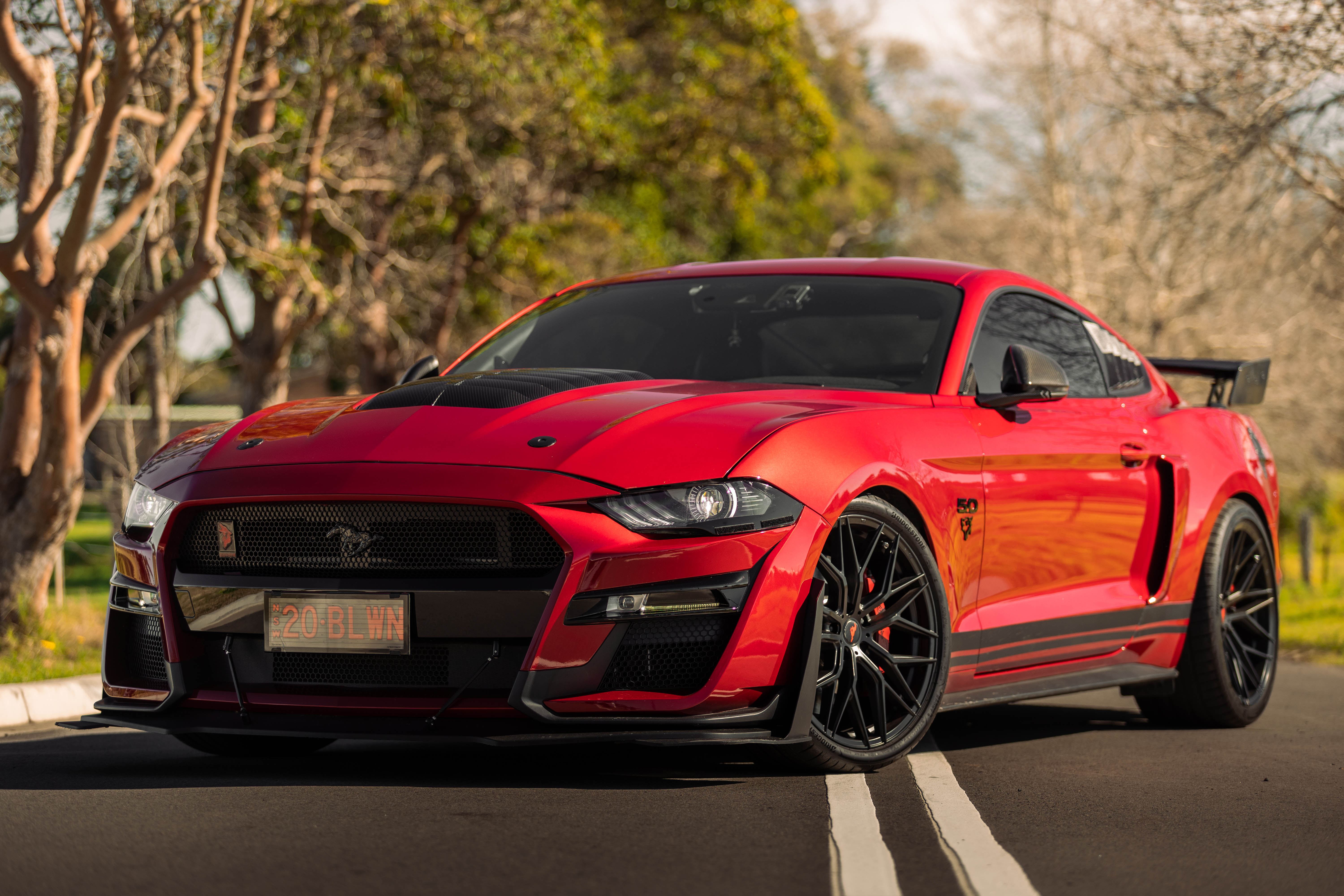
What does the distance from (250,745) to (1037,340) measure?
3.23 m

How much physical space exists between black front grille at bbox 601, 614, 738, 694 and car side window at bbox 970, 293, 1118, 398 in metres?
1.83

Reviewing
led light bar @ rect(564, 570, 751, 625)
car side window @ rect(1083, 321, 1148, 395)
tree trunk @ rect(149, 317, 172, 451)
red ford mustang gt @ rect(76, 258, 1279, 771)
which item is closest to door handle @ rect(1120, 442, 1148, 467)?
red ford mustang gt @ rect(76, 258, 1279, 771)

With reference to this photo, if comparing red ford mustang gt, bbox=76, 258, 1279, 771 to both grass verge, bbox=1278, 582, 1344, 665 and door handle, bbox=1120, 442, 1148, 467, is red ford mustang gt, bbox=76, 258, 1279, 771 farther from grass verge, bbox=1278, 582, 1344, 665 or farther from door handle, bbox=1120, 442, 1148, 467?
grass verge, bbox=1278, 582, 1344, 665

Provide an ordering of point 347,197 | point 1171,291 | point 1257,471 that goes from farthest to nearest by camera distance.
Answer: point 1171,291 < point 347,197 < point 1257,471

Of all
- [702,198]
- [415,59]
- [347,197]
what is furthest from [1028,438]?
[702,198]

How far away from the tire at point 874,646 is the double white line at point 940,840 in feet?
0.44

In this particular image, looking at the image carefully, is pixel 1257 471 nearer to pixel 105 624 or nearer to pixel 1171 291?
pixel 105 624

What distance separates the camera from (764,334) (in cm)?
579

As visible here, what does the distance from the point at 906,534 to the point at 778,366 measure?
98cm

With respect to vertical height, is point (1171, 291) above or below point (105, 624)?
above

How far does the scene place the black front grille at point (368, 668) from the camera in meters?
4.38

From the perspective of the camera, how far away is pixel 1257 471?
281 inches

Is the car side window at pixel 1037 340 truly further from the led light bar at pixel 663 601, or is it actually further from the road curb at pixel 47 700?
the road curb at pixel 47 700

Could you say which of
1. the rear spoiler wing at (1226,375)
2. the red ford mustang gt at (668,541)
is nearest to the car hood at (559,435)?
the red ford mustang gt at (668,541)
